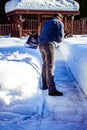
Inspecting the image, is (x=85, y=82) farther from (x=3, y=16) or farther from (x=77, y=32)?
(x=3, y=16)

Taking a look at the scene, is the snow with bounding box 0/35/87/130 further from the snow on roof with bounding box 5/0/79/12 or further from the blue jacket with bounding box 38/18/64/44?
the snow on roof with bounding box 5/0/79/12

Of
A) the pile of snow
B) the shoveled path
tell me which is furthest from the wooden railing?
the pile of snow

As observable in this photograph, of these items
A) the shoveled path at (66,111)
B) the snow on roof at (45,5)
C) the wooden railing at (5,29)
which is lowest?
the wooden railing at (5,29)

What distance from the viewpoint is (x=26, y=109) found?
6.26m

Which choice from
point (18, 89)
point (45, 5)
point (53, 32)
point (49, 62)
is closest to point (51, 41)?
point (53, 32)

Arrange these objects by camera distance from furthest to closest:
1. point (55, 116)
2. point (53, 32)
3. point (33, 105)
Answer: point (53, 32) < point (33, 105) < point (55, 116)

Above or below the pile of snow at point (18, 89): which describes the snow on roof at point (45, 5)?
above

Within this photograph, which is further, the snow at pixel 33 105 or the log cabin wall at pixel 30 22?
the log cabin wall at pixel 30 22

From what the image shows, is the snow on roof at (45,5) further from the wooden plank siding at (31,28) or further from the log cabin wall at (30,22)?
the wooden plank siding at (31,28)

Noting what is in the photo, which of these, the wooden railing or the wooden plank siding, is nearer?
the wooden plank siding

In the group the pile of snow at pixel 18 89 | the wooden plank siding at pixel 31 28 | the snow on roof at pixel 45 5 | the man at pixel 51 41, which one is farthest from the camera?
the wooden plank siding at pixel 31 28

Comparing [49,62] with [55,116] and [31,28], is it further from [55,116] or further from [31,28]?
[31,28]

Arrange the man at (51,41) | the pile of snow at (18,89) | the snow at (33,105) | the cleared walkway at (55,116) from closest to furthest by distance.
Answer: the cleared walkway at (55,116) < the snow at (33,105) < the pile of snow at (18,89) < the man at (51,41)

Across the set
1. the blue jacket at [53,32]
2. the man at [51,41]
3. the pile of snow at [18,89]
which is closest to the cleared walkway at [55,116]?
the pile of snow at [18,89]
